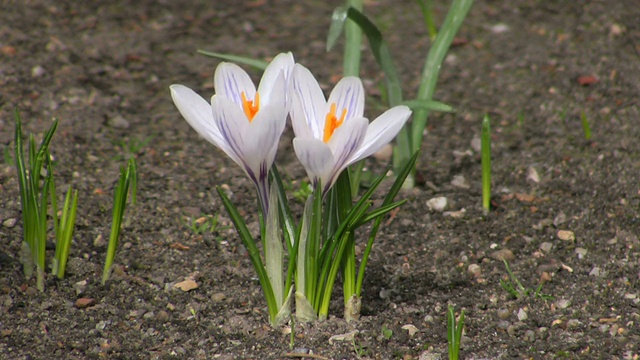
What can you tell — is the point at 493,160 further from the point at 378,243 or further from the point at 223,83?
the point at 223,83

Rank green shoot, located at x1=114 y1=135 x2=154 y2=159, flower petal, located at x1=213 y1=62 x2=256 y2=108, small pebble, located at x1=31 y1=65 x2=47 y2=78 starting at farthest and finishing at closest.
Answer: small pebble, located at x1=31 y1=65 x2=47 y2=78
green shoot, located at x1=114 y1=135 x2=154 y2=159
flower petal, located at x1=213 y1=62 x2=256 y2=108

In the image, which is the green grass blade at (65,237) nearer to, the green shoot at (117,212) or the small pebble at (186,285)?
the green shoot at (117,212)

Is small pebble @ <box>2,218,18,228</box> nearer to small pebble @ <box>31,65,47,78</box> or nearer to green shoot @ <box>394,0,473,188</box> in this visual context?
small pebble @ <box>31,65,47,78</box>

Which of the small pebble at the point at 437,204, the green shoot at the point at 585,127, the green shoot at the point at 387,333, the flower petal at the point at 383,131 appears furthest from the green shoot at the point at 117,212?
the green shoot at the point at 585,127

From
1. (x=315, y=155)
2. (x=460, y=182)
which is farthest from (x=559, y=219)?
(x=315, y=155)

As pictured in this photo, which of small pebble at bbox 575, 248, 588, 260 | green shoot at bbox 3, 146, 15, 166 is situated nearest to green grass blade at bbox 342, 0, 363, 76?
small pebble at bbox 575, 248, 588, 260

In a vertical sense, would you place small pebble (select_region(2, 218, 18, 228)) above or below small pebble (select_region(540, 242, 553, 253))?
above
